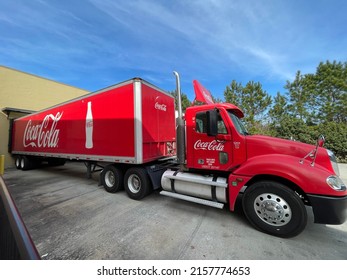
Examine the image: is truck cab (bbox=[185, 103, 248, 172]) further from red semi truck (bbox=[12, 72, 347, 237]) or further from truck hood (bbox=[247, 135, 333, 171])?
truck hood (bbox=[247, 135, 333, 171])

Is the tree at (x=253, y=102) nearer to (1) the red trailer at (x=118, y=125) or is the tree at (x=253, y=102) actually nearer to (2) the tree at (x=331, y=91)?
(2) the tree at (x=331, y=91)

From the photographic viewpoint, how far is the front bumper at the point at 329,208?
8.09ft

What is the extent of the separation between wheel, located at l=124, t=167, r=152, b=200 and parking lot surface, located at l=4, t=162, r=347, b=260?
0.25 m

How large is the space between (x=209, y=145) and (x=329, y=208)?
215 centimetres

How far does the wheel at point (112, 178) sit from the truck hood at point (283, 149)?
370 cm

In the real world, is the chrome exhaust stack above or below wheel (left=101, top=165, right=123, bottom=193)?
above

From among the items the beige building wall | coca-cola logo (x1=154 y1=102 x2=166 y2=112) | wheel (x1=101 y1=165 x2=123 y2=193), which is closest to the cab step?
wheel (x1=101 y1=165 x2=123 y2=193)

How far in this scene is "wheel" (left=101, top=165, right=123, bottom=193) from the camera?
507 cm

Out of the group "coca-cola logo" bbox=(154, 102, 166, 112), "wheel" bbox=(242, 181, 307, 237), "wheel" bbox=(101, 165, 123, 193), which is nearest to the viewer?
"wheel" bbox=(242, 181, 307, 237)

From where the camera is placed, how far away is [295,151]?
3004mm

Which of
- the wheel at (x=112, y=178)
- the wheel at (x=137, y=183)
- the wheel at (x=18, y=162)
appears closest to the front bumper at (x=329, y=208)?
the wheel at (x=137, y=183)

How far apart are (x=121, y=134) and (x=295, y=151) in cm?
397

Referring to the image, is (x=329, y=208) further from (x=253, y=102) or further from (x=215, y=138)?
(x=253, y=102)

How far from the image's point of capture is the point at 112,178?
5340mm
